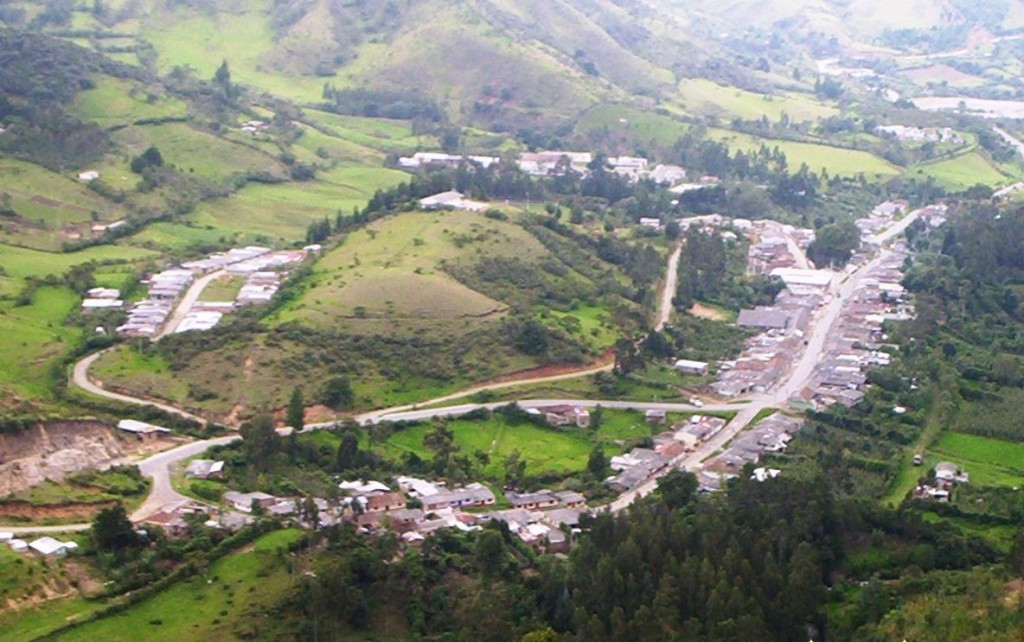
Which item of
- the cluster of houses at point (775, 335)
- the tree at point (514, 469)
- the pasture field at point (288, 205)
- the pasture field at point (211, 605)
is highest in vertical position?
the cluster of houses at point (775, 335)

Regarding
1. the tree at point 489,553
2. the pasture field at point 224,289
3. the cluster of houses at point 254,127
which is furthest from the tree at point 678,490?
the cluster of houses at point 254,127

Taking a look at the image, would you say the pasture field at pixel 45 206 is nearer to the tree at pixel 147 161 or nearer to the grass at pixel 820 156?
the tree at pixel 147 161

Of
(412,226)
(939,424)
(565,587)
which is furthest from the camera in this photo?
(412,226)

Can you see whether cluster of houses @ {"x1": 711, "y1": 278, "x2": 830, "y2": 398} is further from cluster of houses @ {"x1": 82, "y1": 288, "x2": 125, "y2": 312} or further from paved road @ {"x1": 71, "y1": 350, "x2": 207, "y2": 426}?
cluster of houses @ {"x1": 82, "y1": 288, "x2": 125, "y2": 312}

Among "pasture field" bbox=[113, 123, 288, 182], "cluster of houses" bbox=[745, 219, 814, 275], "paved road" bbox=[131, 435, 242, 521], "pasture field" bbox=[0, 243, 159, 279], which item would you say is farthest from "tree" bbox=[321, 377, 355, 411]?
"pasture field" bbox=[113, 123, 288, 182]

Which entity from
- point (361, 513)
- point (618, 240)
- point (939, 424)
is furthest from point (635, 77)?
point (361, 513)

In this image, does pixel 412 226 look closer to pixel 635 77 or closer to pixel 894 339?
pixel 894 339

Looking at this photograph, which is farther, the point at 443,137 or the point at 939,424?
the point at 443,137
